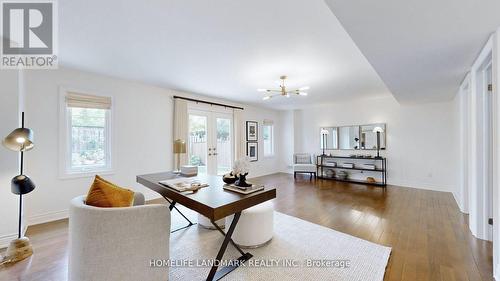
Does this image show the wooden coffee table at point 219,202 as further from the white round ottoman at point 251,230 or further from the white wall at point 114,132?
the white wall at point 114,132

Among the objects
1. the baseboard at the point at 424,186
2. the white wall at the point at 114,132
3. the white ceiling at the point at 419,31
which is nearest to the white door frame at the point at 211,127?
the white wall at the point at 114,132

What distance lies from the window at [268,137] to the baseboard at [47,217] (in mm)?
5360

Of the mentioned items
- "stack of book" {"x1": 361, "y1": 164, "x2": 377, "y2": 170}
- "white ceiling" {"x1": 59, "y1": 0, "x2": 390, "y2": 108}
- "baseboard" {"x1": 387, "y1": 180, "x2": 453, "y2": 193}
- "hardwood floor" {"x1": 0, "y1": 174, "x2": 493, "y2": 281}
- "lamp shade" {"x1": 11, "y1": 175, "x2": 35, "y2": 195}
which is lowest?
"hardwood floor" {"x1": 0, "y1": 174, "x2": 493, "y2": 281}

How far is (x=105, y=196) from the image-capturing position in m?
1.52

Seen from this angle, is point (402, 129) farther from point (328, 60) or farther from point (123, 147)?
point (123, 147)

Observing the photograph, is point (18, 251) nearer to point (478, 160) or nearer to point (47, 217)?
point (47, 217)

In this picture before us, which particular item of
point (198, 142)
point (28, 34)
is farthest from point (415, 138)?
point (28, 34)

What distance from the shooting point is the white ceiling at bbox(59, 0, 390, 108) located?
177 centimetres

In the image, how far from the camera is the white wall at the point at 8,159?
229 centimetres

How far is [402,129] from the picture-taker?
211 inches

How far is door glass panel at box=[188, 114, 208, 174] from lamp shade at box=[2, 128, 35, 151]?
284 cm

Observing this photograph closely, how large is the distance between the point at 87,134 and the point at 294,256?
3801mm

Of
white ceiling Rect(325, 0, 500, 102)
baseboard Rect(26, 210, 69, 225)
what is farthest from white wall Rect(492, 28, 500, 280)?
baseboard Rect(26, 210, 69, 225)

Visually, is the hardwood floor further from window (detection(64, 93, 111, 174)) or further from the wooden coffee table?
the wooden coffee table
